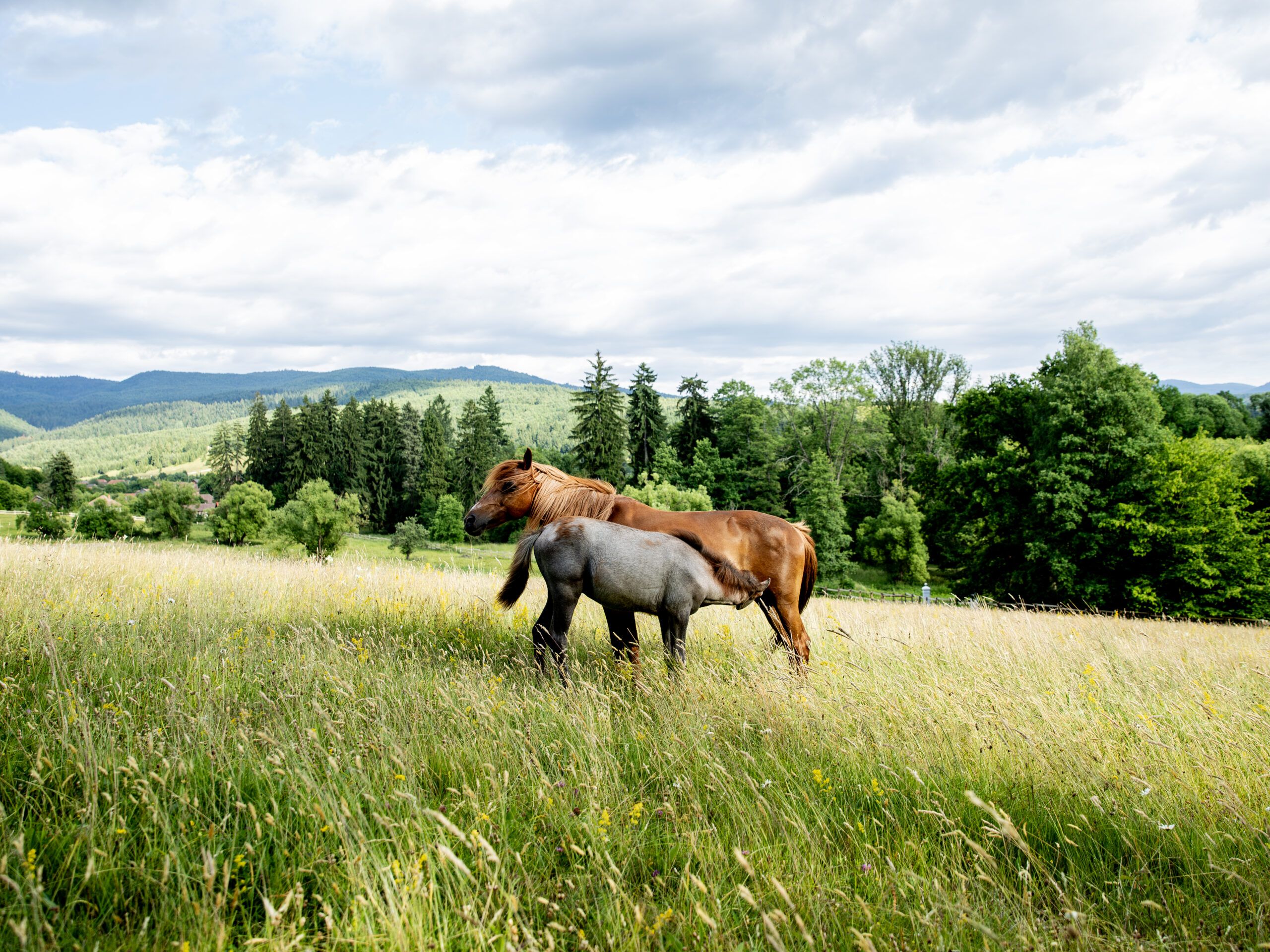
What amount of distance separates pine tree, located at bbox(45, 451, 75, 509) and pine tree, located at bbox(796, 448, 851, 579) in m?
67.3

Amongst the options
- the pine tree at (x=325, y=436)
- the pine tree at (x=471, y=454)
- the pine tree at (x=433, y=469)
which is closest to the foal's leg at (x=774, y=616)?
the pine tree at (x=471, y=454)

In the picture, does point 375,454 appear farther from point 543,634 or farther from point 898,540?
point 543,634

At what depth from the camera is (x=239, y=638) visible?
606cm

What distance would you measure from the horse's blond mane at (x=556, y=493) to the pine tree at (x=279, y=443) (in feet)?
264

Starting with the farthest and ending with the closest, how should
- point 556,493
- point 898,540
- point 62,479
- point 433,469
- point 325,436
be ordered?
point 433,469
point 325,436
point 62,479
point 898,540
point 556,493

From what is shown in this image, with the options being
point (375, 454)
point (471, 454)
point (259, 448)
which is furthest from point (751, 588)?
point (259, 448)

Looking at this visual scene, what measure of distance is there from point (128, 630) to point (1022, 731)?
7.66 meters

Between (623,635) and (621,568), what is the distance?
101cm

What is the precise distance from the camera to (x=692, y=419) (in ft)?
201

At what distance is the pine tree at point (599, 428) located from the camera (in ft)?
171

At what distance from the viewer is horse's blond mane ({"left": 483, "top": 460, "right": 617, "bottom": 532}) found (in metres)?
6.63

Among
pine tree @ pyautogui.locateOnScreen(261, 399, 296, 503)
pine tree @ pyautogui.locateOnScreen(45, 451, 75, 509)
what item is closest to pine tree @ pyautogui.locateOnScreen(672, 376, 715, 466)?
pine tree @ pyautogui.locateOnScreen(261, 399, 296, 503)

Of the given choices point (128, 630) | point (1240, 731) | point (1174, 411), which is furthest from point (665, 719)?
point (1174, 411)

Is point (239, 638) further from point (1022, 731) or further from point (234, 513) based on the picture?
point (234, 513)
